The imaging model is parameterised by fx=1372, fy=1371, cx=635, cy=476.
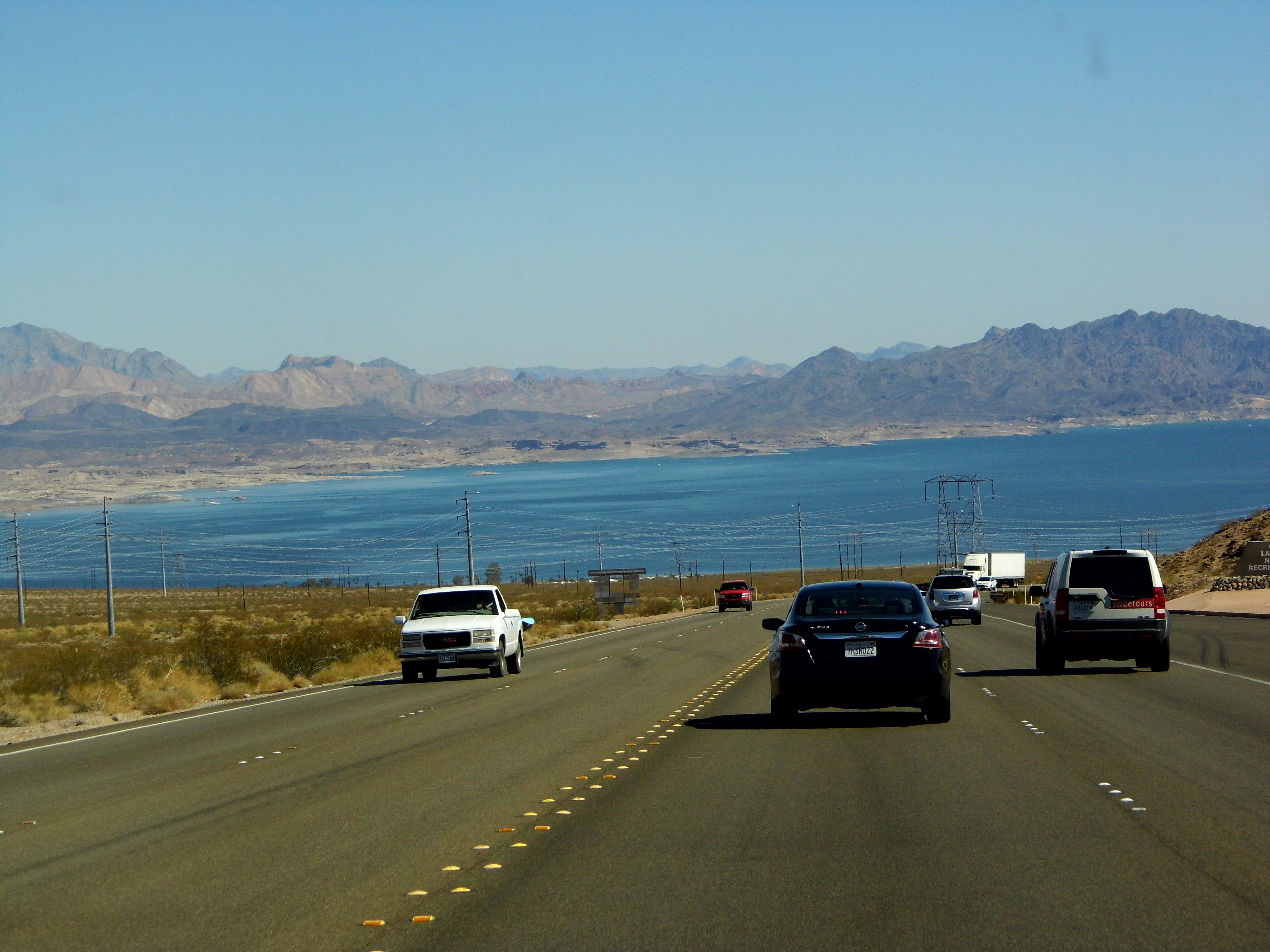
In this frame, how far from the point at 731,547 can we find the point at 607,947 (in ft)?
518

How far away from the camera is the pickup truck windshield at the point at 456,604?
86.6 ft

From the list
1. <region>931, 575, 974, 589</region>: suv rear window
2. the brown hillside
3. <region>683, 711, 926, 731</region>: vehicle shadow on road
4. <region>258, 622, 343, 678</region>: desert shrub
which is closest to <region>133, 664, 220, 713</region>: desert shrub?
<region>258, 622, 343, 678</region>: desert shrub

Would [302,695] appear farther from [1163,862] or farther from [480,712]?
[1163,862]

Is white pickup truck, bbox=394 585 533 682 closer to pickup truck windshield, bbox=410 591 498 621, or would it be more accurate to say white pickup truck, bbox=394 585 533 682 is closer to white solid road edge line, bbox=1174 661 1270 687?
pickup truck windshield, bbox=410 591 498 621

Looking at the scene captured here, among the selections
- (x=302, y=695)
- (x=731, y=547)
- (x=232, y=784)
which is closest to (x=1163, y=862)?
(x=232, y=784)

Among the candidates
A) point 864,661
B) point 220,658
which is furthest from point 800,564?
point 864,661

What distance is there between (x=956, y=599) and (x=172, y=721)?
2832 cm

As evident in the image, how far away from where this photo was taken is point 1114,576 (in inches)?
861

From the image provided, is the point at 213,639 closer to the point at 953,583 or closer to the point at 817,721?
the point at 817,721

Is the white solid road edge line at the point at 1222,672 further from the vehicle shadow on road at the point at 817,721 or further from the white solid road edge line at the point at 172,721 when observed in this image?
the white solid road edge line at the point at 172,721

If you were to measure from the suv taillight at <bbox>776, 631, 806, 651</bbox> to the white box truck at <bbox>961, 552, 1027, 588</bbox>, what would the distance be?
2915 inches

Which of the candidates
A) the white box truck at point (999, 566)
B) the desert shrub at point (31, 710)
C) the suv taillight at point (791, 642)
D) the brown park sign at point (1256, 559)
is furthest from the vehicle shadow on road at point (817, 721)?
the white box truck at point (999, 566)

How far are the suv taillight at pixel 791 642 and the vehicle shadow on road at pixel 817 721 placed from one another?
0.98 m

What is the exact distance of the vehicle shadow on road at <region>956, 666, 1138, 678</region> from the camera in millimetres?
22203
